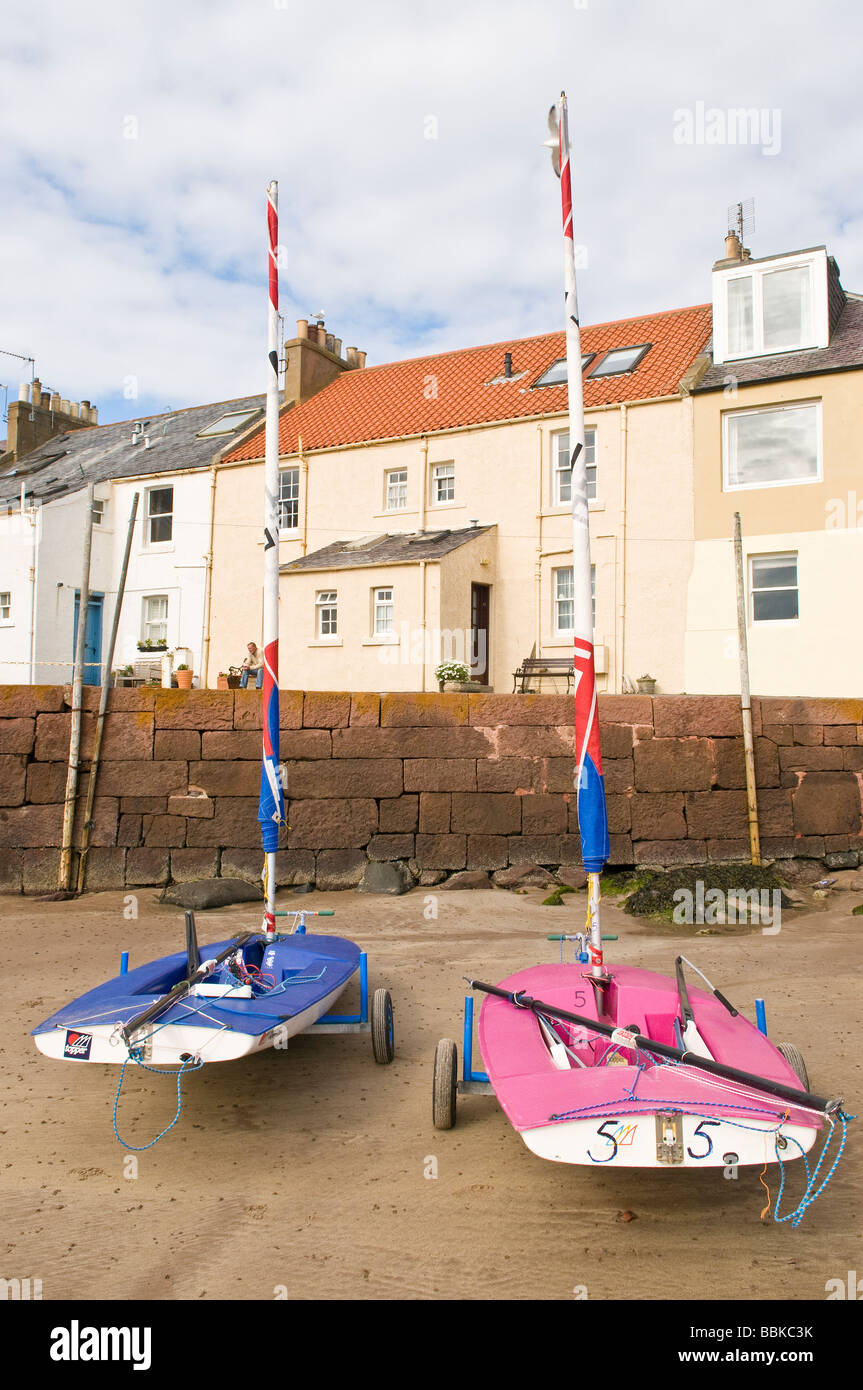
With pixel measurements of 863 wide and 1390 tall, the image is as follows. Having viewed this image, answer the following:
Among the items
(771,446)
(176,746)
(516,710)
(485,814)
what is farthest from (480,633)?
(176,746)

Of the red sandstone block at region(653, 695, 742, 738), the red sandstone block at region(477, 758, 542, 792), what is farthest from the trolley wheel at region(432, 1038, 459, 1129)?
the red sandstone block at region(653, 695, 742, 738)

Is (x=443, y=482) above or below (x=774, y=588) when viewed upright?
above

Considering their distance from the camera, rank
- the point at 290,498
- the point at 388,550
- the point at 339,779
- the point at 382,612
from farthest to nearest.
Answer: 1. the point at 290,498
2. the point at 388,550
3. the point at 382,612
4. the point at 339,779

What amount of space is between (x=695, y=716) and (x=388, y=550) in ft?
27.2

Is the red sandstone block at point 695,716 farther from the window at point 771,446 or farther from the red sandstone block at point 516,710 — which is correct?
the window at point 771,446

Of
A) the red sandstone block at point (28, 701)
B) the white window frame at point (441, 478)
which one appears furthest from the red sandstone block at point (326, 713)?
the white window frame at point (441, 478)

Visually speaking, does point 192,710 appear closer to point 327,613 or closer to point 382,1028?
point 382,1028

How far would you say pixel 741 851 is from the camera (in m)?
11.9

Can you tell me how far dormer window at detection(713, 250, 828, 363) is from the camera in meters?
16.5

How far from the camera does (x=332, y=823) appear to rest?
1157 centimetres

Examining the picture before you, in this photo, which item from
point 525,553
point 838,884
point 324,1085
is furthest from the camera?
point 525,553
